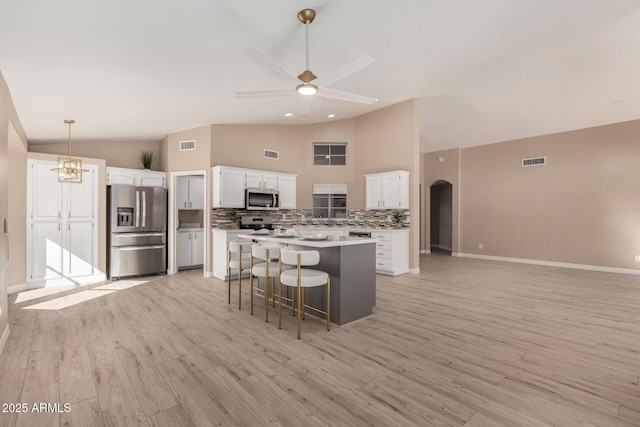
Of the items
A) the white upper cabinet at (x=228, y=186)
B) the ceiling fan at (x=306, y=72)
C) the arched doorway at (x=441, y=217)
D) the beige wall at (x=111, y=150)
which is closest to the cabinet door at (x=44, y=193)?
the beige wall at (x=111, y=150)

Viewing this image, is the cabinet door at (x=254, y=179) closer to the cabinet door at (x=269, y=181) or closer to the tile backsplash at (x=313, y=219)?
the cabinet door at (x=269, y=181)

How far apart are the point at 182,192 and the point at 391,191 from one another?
15.2 ft


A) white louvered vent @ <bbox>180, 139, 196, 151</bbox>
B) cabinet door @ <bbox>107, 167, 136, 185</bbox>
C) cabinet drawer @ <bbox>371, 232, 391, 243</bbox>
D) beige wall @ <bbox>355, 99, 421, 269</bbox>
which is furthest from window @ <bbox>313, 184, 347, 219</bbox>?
cabinet door @ <bbox>107, 167, 136, 185</bbox>

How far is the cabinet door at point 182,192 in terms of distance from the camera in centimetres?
670

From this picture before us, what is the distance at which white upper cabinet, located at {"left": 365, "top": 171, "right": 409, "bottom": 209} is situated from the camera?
6371 mm

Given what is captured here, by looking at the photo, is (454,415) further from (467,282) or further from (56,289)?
(56,289)

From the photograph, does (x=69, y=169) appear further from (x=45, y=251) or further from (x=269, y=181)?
(x=269, y=181)

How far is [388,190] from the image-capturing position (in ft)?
21.5

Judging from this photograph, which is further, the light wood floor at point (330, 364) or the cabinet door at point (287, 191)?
the cabinet door at point (287, 191)

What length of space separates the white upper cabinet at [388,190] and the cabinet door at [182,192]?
13.4 ft

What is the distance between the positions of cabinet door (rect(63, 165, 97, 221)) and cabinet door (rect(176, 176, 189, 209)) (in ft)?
4.93

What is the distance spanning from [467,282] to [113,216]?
684 centimetres

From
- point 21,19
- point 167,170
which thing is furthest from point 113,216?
point 21,19

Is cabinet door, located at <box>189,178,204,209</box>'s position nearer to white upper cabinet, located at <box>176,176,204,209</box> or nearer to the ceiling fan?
white upper cabinet, located at <box>176,176,204,209</box>
